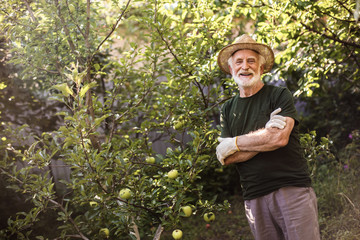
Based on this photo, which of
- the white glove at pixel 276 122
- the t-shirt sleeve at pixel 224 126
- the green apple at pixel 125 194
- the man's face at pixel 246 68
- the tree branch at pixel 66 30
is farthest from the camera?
the tree branch at pixel 66 30

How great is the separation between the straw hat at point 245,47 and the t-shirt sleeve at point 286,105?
38 cm

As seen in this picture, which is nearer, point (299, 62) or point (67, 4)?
point (67, 4)

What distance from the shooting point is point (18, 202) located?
12.6 feet

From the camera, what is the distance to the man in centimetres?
192

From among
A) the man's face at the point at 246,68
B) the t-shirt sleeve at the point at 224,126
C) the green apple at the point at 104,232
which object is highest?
the man's face at the point at 246,68

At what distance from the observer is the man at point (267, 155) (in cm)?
192

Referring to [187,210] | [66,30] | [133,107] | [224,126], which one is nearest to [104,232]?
[187,210]

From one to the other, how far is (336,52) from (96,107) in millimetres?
2746

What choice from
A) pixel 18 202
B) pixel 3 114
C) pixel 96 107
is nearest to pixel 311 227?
pixel 96 107

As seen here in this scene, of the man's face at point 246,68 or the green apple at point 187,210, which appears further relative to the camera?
the green apple at point 187,210

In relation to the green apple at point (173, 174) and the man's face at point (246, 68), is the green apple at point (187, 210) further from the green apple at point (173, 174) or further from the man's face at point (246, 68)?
the man's face at point (246, 68)

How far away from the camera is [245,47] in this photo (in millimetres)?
2221

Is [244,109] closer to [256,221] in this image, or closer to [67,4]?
[256,221]

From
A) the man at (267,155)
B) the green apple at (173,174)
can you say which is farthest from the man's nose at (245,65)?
the green apple at (173,174)
